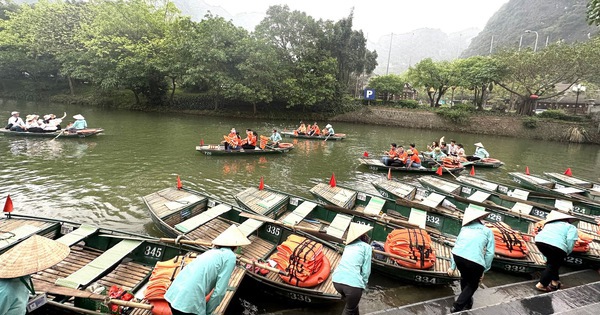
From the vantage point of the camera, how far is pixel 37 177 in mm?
13875

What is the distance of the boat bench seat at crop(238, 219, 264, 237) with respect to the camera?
800 centimetres

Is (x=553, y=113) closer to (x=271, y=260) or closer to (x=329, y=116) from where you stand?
(x=329, y=116)

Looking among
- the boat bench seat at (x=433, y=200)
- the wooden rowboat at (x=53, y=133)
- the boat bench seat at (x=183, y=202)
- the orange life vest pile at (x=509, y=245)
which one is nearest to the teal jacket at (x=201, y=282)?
the boat bench seat at (x=183, y=202)

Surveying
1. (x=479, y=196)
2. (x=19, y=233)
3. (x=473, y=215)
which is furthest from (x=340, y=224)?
(x=19, y=233)

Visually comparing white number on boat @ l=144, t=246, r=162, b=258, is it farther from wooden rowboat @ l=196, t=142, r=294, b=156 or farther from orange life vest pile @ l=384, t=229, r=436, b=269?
wooden rowboat @ l=196, t=142, r=294, b=156

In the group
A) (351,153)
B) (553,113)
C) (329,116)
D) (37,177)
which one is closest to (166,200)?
(37,177)

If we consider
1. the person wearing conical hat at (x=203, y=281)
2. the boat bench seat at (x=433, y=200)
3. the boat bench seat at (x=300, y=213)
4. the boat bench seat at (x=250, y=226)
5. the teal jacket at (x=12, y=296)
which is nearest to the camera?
the teal jacket at (x=12, y=296)

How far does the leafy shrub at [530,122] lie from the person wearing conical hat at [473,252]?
129 feet

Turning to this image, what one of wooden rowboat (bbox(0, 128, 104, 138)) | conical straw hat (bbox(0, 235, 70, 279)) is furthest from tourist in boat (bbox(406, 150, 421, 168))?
wooden rowboat (bbox(0, 128, 104, 138))

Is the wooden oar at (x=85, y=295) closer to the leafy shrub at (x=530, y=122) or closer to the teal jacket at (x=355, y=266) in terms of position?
the teal jacket at (x=355, y=266)

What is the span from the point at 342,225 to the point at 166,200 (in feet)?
18.4

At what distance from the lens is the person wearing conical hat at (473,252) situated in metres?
5.76

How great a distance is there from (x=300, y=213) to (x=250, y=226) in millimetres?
1830

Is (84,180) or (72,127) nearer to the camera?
(84,180)
